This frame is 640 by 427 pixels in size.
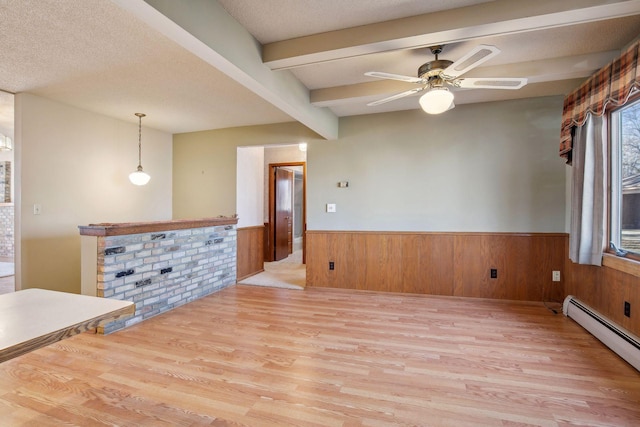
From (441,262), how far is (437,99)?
236cm

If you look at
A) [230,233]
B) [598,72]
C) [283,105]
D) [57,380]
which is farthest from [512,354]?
[230,233]

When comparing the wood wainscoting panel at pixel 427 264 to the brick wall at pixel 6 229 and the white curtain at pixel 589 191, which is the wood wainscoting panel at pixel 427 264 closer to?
the white curtain at pixel 589 191

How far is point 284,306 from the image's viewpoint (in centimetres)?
374

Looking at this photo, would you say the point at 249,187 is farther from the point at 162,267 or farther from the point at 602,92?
the point at 602,92

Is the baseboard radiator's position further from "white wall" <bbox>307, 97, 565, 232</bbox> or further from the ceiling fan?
the ceiling fan

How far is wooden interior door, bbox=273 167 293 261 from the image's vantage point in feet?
22.1

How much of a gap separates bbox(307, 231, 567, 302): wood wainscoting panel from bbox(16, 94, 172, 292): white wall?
2874 mm

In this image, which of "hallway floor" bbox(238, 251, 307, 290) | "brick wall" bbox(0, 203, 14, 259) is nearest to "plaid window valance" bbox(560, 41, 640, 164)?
"hallway floor" bbox(238, 251, 307, 290)

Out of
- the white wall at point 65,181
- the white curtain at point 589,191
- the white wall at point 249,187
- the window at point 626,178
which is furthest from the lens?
the white wall at point 249,187

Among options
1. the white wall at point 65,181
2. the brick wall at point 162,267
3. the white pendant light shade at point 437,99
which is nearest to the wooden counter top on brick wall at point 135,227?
the brick wall at point 162,267

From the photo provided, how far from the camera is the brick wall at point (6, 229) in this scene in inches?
255

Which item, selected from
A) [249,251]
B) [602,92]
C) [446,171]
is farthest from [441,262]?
[249,251]

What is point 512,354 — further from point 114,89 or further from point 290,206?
point 290,206

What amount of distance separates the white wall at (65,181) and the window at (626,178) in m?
5.48
